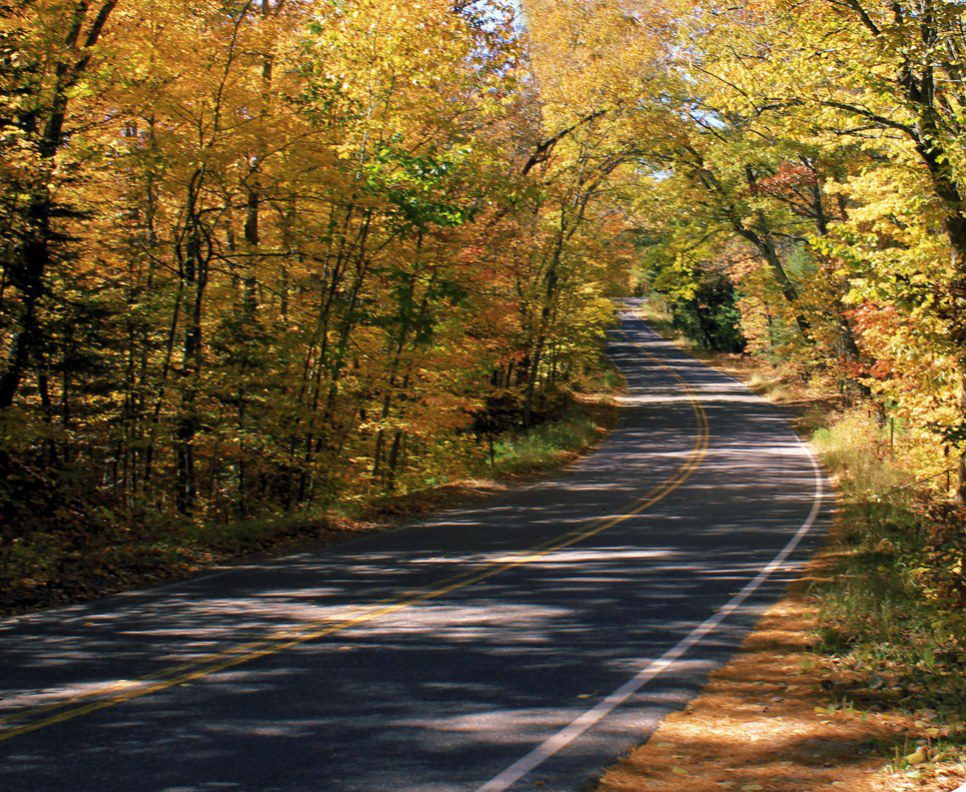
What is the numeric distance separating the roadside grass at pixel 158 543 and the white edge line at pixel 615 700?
621 centimetres

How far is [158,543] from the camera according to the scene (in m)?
12.5

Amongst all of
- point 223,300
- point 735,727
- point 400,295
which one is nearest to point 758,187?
point 400,295

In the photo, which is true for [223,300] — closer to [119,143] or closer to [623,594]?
[119,143]

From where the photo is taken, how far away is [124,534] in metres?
13.5

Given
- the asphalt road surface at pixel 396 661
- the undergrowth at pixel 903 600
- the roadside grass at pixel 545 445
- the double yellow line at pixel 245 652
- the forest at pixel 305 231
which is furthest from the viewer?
the roadside grass at pixel 545 445

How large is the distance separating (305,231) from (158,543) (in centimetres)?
787

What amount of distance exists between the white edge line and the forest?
4089 millimetres

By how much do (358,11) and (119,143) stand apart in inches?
194

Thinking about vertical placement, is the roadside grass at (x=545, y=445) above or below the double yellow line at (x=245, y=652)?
above

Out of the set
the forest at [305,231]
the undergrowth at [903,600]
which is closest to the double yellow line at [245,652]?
the undergrowth at [903,600]

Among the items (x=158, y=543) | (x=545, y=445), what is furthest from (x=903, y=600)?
(x=545, y=445)

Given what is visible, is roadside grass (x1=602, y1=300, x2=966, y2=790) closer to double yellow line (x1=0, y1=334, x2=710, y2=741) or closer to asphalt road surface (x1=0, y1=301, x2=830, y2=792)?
asphalt road surface (x1=0, y1=301, x2=830, y2=792)

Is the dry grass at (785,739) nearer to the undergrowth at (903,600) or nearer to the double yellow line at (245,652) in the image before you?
the undergrowth at (903,600)

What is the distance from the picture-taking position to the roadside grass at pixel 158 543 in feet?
34.2
